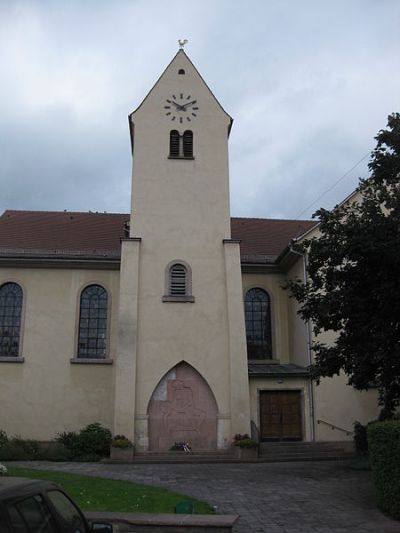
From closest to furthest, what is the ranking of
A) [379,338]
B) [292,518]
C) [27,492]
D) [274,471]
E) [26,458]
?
[27,492]
[292,518]
[379,338]
[274,471]
[26,458]

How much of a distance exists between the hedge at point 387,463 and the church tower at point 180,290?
9.55 meters

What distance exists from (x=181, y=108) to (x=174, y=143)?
1.70 metres

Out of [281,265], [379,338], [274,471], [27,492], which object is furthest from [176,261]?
[27,492]

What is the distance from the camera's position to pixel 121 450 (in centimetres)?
1905

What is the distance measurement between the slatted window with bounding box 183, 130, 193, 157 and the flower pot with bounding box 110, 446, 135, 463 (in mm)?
12146

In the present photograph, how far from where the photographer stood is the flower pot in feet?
62.1

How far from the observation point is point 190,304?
21406 mm

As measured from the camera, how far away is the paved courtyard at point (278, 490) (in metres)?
9.73

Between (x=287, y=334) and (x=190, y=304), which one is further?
(x=287, y=334)

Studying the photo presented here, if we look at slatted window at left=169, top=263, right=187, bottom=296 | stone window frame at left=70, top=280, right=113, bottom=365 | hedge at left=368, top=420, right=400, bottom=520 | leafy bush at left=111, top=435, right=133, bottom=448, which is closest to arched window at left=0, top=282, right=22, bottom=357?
stone window frame at left=70, top=280, right=113, bottom=365

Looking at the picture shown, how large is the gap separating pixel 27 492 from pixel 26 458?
1677 cm

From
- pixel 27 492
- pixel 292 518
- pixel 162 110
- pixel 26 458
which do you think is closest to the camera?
pixel 27 492

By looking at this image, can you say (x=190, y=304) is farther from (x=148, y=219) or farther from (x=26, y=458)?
(x=26, y=458)

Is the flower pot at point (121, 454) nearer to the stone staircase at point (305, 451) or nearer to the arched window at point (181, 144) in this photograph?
the stone staircase at point (305, 451)
